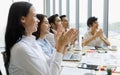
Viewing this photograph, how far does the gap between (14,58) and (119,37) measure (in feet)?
11.5

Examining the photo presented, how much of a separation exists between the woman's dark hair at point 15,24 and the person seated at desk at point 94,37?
7.21ft

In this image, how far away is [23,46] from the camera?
1382 millimetres

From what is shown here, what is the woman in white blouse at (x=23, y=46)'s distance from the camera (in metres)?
1.37

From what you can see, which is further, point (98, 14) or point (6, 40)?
point (98, 14)

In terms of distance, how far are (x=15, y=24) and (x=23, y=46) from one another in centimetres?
16

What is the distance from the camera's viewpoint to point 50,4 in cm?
623

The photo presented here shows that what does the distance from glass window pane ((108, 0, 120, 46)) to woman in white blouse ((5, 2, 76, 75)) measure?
10.3 feet

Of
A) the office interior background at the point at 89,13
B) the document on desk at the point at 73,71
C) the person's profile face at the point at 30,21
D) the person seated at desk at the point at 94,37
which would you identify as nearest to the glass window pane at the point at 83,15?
the office interior background at the point at 89,13

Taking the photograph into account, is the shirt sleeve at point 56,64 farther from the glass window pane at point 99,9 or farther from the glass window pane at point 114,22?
the glass window pane at point 99,9

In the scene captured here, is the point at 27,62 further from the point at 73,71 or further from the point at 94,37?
the point at 94,37

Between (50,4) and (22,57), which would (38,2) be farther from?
(22,57)

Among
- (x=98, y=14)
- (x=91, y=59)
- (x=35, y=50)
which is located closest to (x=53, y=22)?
(x=91, y=59)

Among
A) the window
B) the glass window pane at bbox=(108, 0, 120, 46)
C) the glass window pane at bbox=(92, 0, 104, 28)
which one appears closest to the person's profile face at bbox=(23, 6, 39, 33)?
the glass window pane at bbox=(108, 0, 120, 46)

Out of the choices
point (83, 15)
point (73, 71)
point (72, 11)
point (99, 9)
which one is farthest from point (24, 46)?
point (72, 11)
